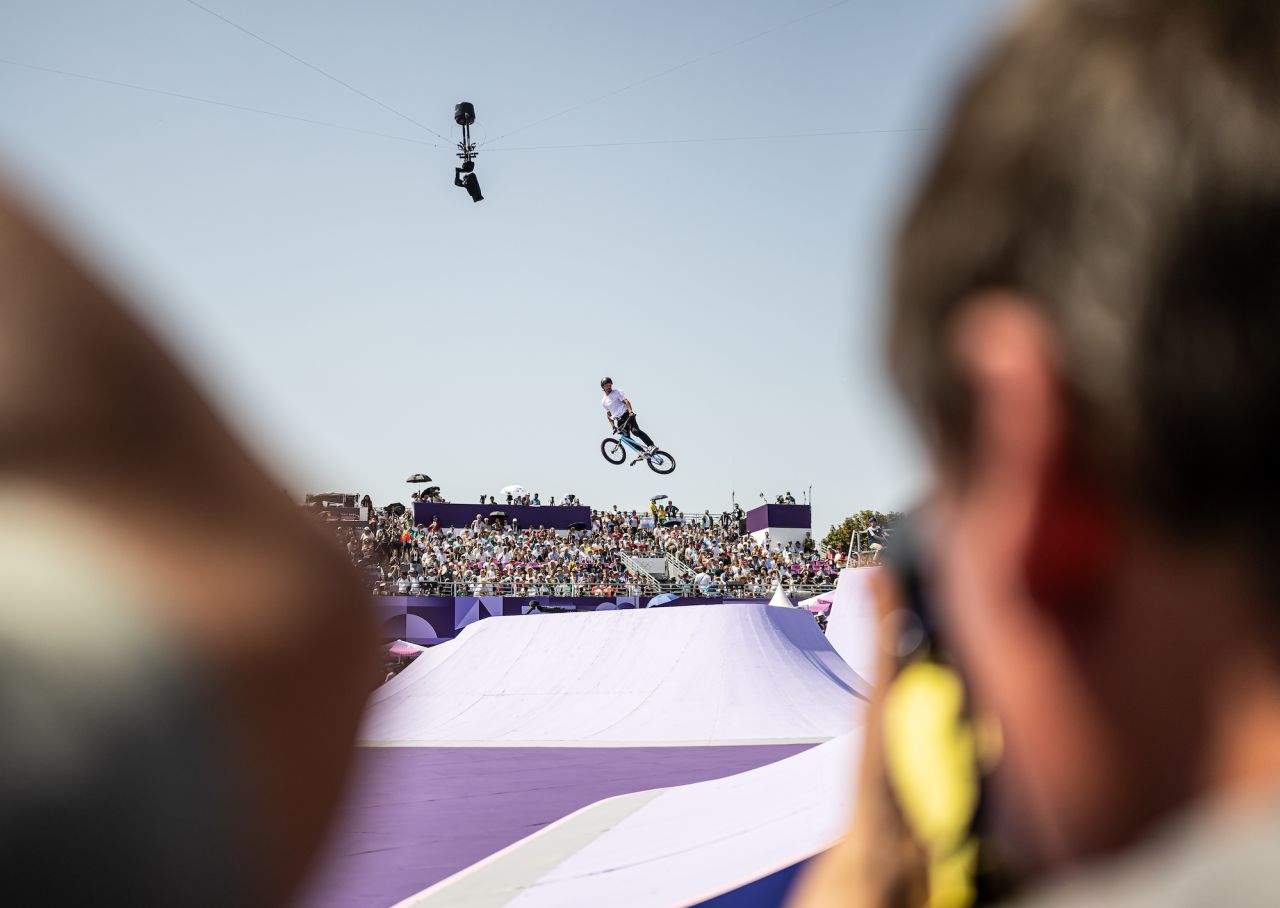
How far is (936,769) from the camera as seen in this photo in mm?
1059

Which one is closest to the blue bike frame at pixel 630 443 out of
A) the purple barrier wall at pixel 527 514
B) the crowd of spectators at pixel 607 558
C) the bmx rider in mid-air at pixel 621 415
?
the bmx rider in mid-air at pixel 621 415

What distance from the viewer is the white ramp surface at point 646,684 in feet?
43.8

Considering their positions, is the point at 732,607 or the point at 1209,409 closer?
the point at 1209,409

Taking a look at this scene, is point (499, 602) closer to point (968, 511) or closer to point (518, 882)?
point (518, 882)

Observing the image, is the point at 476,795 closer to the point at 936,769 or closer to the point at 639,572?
the point at 936,769

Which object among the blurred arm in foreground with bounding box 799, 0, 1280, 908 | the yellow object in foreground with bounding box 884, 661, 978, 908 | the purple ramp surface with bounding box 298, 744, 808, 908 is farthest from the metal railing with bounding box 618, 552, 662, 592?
the blurred arm in foreground with bounding box 799, 0, 1280, 908

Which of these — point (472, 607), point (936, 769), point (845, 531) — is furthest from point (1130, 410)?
point (845, 531)

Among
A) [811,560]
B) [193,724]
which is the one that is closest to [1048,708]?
[193,724]

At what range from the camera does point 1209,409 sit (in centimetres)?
46

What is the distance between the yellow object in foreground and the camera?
1.01m

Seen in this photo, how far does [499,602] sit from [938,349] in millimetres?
28113

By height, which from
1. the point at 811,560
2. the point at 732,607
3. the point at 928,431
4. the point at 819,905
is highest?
the point at 928,431

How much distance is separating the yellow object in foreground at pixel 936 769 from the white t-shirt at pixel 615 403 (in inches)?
778

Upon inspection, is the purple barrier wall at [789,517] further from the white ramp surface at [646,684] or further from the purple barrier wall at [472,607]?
the white ramp surface at [646,684]
